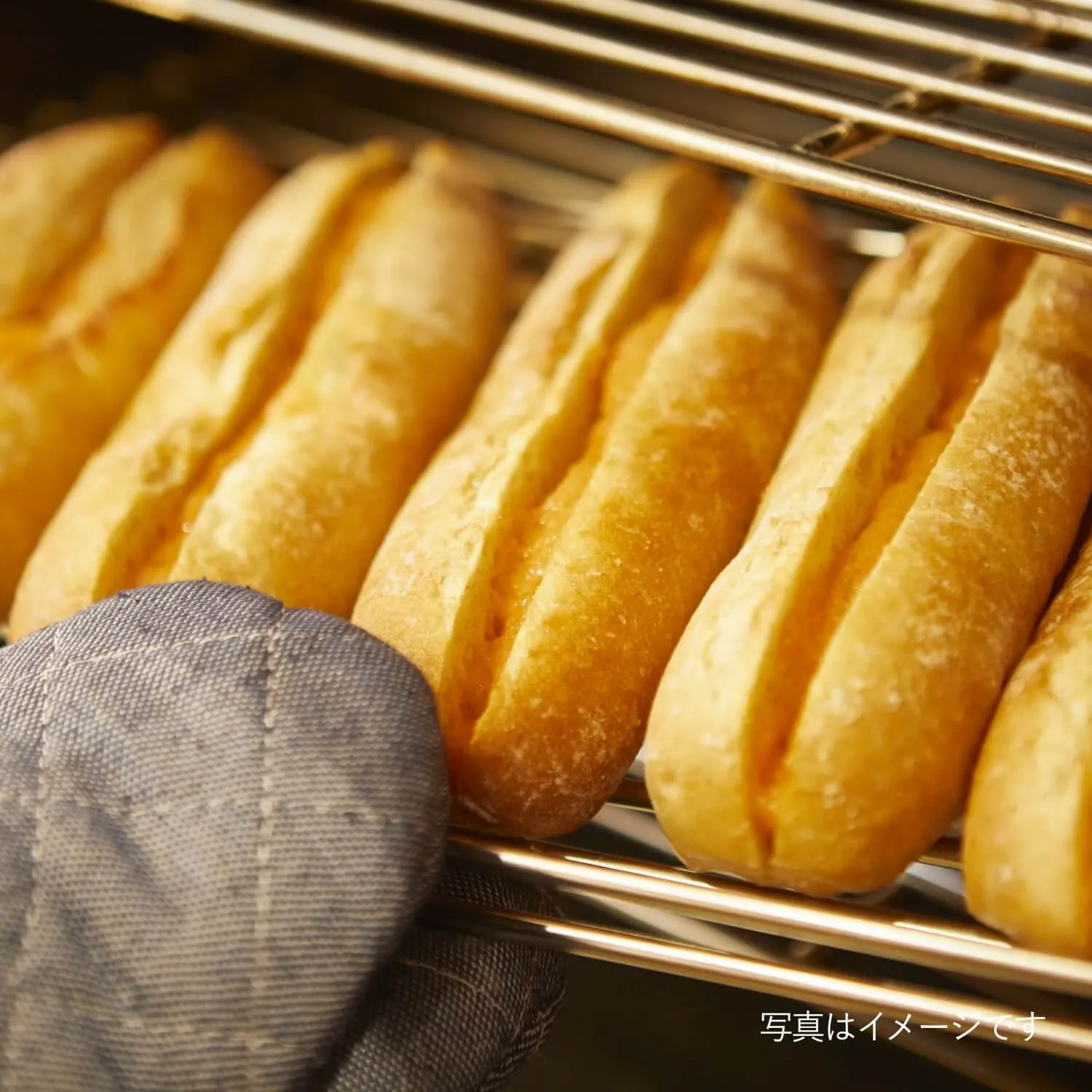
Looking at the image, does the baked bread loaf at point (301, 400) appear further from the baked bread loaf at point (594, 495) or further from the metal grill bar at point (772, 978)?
the metal grill bar at point (772, 978)

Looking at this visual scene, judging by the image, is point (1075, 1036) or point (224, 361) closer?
point (1075, 1036)

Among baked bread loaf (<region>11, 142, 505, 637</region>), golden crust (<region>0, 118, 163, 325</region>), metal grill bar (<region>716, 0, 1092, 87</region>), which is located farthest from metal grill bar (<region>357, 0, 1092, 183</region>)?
A: golden crust (<region>0, 118, 163, 325</region>)

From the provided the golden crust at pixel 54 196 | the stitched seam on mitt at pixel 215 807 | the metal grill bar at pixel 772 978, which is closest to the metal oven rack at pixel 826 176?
the metal grill bar at pixel 772 978

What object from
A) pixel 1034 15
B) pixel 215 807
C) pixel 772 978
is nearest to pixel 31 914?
pixel 215 807

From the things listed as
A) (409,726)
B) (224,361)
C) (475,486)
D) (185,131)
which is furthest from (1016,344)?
(185,131)

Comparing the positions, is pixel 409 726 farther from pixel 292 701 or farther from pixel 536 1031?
pixel 536 1031

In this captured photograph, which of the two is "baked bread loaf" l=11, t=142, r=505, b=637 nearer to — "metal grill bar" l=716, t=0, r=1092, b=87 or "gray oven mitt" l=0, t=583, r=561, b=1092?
"gray oven mitt" l=0, t=583, r=561, b=1092
